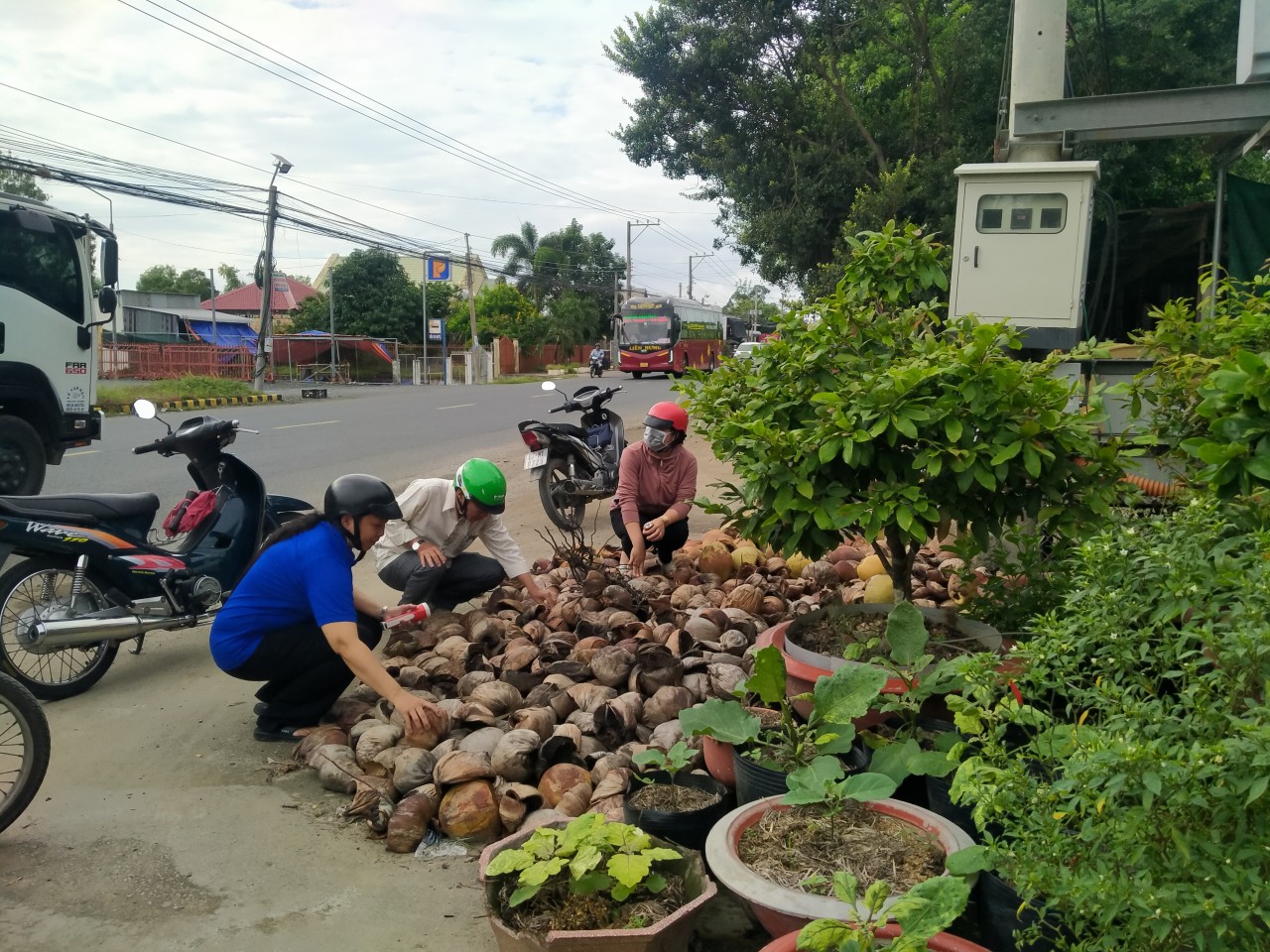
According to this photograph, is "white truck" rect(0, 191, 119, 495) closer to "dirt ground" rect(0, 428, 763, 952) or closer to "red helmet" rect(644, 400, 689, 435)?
"dirt ground" rect(0, 428, 763, 952)

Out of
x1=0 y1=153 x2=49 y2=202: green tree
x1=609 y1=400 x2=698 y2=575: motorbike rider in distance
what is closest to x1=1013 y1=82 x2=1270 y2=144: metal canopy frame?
x1=609 y1=400 x2=698 y2=575: motorbike rider in distance

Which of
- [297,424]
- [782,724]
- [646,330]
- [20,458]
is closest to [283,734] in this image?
[782,724]

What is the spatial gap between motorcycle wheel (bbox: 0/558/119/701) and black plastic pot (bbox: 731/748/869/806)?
3.18 meters

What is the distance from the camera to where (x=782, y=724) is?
2969 mm

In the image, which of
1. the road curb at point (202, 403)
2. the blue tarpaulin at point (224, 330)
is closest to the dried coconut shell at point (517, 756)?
the road curb at point (202, 403)

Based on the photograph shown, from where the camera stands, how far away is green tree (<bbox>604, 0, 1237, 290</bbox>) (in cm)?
1284

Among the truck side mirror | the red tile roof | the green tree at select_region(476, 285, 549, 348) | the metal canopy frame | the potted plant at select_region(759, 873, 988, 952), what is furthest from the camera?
the red tile roof

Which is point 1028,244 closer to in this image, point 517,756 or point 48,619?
point 517,756

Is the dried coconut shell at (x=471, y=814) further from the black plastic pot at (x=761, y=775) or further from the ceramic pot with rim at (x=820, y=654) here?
the ceramic pot with rim at (x=820, y=654)

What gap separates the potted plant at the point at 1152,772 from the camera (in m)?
1.54

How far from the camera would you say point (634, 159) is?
58.7ft

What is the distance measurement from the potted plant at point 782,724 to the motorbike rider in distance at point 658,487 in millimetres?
2532

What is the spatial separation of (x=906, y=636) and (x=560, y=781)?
1225 mm

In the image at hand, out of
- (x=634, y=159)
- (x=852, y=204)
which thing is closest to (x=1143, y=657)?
(x=852, y=204)
